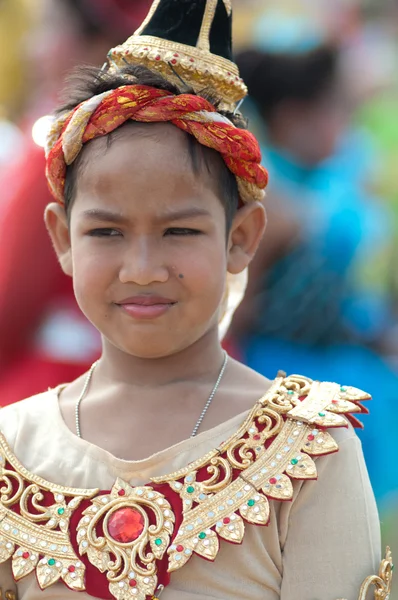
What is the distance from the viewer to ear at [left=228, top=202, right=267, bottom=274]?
216 centimetres

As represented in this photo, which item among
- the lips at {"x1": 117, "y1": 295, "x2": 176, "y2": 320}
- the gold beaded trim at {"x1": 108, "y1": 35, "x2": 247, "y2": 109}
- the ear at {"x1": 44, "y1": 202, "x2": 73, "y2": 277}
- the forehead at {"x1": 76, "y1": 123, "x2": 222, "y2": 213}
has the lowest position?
the lips at {"x1": 117, "y1": 295, "x2": 176, "y2": 320}

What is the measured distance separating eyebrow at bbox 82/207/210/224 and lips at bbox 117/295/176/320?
0.15 meters

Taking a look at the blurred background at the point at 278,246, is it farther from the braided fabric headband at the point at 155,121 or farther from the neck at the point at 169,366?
the braided fabric headband at the point at 155,121

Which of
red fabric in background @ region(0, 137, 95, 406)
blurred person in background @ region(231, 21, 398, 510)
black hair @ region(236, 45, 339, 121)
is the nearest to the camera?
red fabric in background @ region(0, 137, 95, 406)

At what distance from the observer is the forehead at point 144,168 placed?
192cm

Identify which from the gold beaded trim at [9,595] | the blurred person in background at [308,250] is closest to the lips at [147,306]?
the gold beaded trim at [9,595]

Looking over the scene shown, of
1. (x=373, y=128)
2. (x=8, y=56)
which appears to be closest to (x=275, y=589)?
(x=8, y=56)

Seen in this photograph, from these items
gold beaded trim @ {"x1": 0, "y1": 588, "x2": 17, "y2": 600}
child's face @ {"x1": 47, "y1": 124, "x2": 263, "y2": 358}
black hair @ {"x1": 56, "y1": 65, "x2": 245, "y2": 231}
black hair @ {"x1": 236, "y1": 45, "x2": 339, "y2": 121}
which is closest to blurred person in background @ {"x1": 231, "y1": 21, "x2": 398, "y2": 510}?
black hair @ {"x1": 236, "y1": 45, "x2": 339, "y2": 121}

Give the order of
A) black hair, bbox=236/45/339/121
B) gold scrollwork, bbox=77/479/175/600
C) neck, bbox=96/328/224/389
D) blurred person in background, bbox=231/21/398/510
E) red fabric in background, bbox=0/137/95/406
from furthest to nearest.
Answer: black hair, bbox=236/45/339/121 < blurred person in background, bbox=231/21/398/510 < red fabric in background, bbox=0/137/95/406 < neck, bbox=96/328/224/389 < gold scrollwork, bbox=77/479/175/600

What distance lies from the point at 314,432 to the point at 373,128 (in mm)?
5871

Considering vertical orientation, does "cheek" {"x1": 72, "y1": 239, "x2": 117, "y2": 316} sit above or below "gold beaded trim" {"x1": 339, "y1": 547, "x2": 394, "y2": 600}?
above

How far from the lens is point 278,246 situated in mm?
3635

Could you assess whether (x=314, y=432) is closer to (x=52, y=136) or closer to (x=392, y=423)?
(x=52, y=136)

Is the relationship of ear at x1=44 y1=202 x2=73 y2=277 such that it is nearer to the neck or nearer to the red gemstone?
the neck
